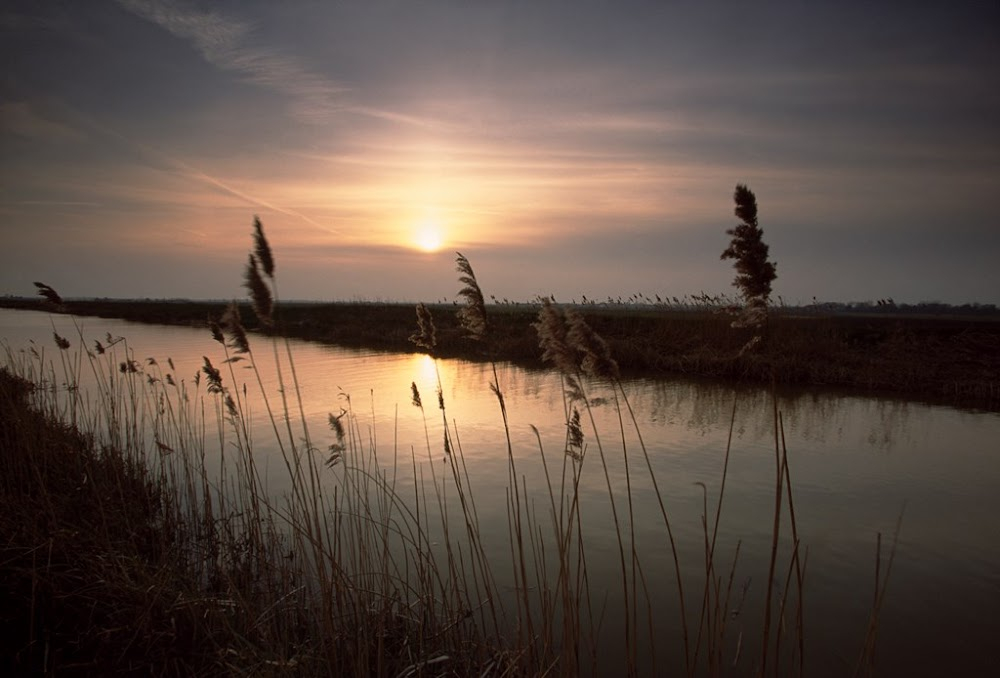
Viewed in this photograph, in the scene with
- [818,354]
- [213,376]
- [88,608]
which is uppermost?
[213,376]

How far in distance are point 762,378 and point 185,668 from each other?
1517 cm

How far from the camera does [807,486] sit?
7.39 meters

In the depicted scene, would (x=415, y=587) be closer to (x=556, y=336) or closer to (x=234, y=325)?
(x=234, y=325)

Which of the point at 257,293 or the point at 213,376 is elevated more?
the point at 257,293

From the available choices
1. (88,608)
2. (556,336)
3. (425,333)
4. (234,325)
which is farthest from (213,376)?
(556,336)

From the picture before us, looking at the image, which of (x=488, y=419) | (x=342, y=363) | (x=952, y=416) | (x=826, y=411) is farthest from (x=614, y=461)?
(x=342, y=363)

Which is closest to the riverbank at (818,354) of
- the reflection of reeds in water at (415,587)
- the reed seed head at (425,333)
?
the reflection of reeds in water at (415,587)

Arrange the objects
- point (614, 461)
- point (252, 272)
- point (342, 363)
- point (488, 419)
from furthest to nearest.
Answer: point (342, 363), point (488, 419), point (614, 461), point (252, 272)

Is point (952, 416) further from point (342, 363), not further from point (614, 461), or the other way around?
point (342, 363)

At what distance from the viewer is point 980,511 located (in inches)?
259

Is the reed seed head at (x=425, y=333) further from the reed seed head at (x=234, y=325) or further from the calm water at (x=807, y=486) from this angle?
the calm water at (x=807, y=486)

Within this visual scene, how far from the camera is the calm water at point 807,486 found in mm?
4348

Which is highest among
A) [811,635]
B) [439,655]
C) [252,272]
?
[252,272]

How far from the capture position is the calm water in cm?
435
